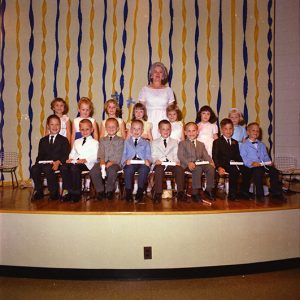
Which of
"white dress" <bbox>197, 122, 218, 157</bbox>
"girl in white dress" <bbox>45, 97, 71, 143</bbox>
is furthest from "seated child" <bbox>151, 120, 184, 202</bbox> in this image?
"girl in white dress" <bbox>45, 97, 71, 143</bbox>

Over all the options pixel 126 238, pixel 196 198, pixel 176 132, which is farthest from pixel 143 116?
pixel 126 238

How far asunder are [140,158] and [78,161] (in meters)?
0.70

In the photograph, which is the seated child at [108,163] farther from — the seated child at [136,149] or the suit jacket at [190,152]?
the suit jacket at [190,152]

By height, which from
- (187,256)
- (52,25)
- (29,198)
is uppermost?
(52,25)

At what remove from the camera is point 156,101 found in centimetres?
433

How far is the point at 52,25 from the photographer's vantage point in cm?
500

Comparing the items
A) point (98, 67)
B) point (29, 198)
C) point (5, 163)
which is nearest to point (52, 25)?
point (98, 67)

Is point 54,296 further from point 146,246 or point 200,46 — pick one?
point 200,46

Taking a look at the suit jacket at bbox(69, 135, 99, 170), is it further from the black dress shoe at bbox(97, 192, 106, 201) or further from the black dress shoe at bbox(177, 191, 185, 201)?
the black dress shoe at bbox(177, 191, 185, 201)

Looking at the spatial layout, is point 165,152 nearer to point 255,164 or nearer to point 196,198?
point 196,198

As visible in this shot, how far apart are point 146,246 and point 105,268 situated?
1.29 feet

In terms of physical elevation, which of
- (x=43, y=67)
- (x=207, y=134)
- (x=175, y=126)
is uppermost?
(x=43, y=67)

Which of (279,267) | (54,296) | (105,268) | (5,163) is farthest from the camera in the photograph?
(5,163)

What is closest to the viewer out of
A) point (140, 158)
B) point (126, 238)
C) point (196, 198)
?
point (126, 238)
